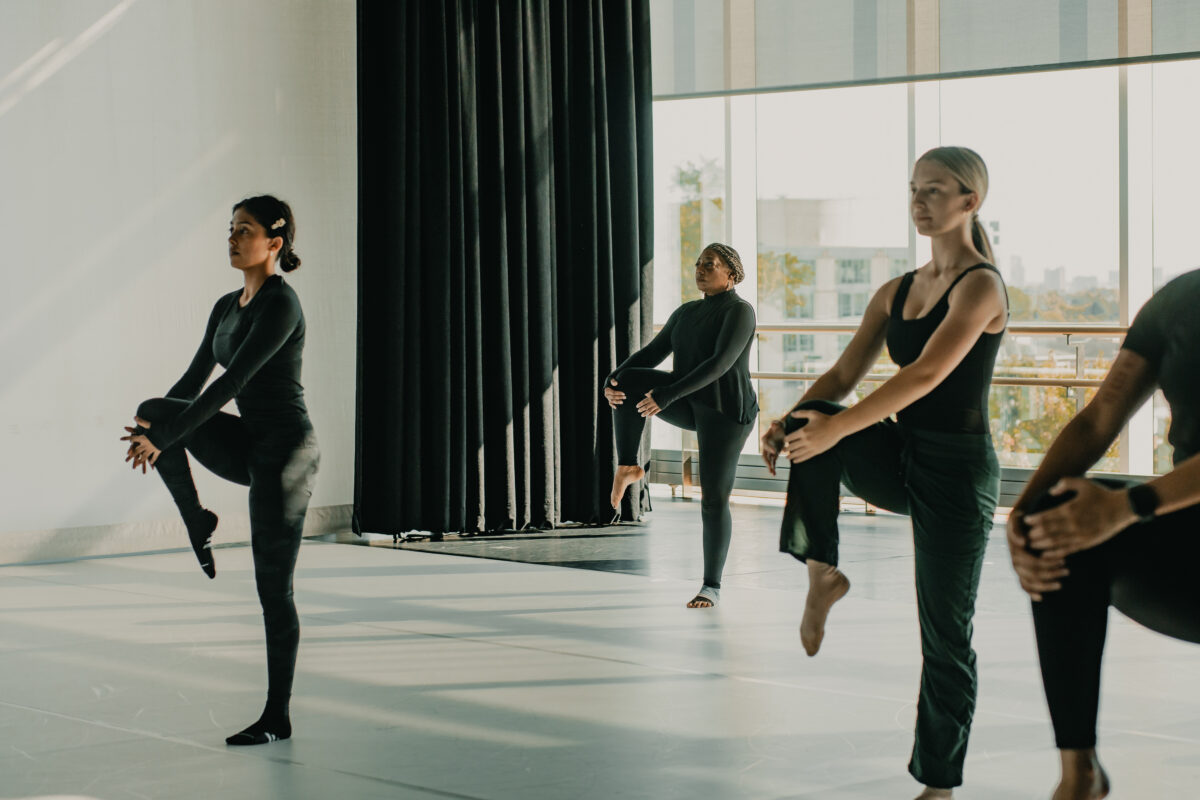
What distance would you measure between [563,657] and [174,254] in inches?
129

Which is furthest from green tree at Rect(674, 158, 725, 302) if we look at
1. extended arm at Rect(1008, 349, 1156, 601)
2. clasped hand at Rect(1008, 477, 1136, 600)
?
clasped hand at Rect(1008, 477, 1136, 600)

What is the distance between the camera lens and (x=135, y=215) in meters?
6.56

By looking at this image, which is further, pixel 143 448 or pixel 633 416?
pixel 633 416

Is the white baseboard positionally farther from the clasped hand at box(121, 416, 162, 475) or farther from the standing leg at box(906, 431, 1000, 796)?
the standing leg at box(906, 431, 1000, 796)

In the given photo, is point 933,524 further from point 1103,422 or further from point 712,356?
point 712,356

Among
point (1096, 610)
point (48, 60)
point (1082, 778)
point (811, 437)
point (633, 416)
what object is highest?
point (48, 60)

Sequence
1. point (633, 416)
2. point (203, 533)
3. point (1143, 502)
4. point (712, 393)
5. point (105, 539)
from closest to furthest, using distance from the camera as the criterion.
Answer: point (1143, 502)
point (203, 533)
point (712, 393)
point (633, 416)
point (105, 539)

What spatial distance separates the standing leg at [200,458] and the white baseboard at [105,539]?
2.77 metres

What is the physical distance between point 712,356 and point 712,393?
140 millimetres

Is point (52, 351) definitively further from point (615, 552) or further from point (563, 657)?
point (563, 657)

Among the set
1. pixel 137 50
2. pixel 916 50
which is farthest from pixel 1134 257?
pixel 137 50

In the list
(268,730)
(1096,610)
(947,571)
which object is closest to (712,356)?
(268,730)

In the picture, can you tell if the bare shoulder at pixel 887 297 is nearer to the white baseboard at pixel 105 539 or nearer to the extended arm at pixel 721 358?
the extended arm at pixel 721 358

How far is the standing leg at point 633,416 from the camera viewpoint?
5258 mm
